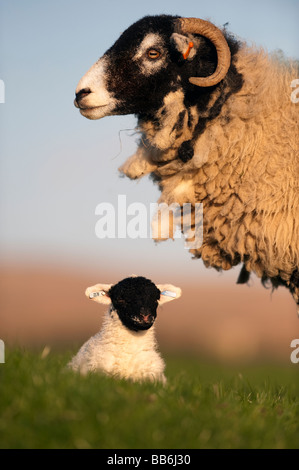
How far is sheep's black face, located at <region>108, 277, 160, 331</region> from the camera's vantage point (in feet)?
16.2

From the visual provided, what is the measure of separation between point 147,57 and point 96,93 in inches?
21.2

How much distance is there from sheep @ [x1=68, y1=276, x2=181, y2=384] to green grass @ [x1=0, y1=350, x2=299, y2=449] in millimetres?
645

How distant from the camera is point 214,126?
17.0ft

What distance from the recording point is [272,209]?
513cm

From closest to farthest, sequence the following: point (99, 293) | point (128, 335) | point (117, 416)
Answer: point (117, 416), point (128, 335), point (99, 293)

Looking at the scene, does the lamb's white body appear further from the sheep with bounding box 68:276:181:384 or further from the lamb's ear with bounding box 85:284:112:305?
the lamb's ear with bounding box 85:284:112:305

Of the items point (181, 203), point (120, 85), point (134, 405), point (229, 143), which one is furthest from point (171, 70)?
point (134, 405)

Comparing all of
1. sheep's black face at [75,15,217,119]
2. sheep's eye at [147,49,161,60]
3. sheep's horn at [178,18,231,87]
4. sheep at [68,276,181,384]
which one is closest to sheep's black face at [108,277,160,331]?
sheep at [68,276,181,384]

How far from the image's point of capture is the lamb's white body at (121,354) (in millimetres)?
4922

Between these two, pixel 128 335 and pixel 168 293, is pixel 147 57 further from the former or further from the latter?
pixel 128 335

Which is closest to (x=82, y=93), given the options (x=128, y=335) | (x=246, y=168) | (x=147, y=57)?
(x=147, y=57)

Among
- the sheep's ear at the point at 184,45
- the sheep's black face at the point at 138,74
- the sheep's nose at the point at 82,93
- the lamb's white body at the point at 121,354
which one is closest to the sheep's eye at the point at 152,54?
the sheep's black face at the point at 138,74

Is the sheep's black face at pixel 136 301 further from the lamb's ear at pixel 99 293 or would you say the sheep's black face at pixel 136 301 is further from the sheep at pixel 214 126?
the sheep at pixel 214 126

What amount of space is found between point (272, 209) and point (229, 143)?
2.23 ft
